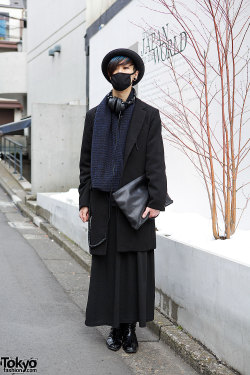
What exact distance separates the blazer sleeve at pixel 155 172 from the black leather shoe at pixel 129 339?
2.93 feet

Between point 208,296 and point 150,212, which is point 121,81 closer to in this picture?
point 150,212

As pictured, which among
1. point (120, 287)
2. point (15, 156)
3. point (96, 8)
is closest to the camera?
point (120, 287)

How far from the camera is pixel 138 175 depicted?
11.2ft

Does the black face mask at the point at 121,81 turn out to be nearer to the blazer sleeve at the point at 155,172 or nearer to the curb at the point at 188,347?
the blazer sleeve at the point at 155,172

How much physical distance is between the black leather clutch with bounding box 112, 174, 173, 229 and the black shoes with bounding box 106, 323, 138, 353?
0.78 meters

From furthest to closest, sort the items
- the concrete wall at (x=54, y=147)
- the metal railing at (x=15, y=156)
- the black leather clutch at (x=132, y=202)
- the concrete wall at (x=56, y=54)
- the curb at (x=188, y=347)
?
the metal railing at (x=15, y=156) < the concrete wall at (x=56, y=54) < the concrete wall at (x=54, y=147) < the black leather clutch at (x=132, y=202) < the curb at (x=188, y=347)

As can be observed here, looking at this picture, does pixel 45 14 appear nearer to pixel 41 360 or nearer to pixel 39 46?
pixel 39 46

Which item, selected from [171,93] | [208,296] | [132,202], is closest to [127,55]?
[132,202]

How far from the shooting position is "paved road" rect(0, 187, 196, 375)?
332 cm

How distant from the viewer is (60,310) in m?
4.50

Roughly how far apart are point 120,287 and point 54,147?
308 inches

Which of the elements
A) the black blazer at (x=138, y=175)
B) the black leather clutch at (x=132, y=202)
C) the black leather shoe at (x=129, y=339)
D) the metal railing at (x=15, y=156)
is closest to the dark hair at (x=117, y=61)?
the black blazer at (x=138, y=175)

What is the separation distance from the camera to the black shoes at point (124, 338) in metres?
3.55

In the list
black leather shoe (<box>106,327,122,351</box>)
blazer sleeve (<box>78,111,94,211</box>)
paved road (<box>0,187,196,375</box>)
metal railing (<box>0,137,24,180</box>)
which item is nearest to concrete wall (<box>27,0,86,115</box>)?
metal railing (<box>0,137,24,180</box>)
